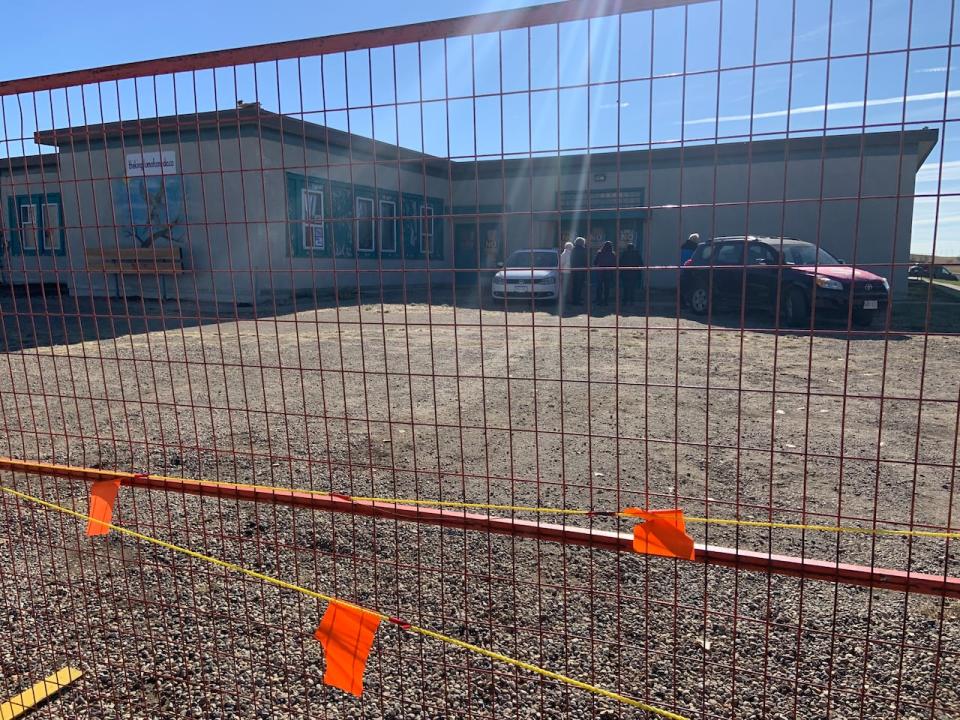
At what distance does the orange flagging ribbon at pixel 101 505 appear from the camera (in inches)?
108

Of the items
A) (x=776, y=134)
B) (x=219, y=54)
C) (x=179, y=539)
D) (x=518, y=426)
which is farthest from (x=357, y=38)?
(x=518, y=426)

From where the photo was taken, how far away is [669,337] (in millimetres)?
12789

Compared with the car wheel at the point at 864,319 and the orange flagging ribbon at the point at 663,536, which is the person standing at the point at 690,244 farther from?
the car wheel at the point at 864,319

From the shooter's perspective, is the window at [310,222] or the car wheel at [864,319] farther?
the car wheel at [864,319]

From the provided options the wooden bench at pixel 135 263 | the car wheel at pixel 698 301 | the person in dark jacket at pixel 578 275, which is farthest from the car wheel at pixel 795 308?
the wooden bench at pixel 135 263

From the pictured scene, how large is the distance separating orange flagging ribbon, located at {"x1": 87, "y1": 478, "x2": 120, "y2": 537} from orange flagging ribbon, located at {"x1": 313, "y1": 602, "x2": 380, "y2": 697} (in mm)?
1139

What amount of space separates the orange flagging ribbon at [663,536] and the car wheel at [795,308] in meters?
9.17

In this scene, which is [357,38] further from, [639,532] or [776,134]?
[639,532]

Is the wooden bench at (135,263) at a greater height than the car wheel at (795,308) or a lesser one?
greater

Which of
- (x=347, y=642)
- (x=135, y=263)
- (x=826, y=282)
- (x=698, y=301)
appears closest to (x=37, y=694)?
(x=347, y=642)

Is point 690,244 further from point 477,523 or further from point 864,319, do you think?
point 477,523

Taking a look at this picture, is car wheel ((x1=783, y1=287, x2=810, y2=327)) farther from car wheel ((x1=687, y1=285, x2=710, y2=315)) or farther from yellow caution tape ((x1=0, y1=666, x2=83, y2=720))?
yellow caution tape ((x1=0, y1=666, x2=83, y2=720))

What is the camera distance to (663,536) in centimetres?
212

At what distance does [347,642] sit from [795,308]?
1143 centimetres
